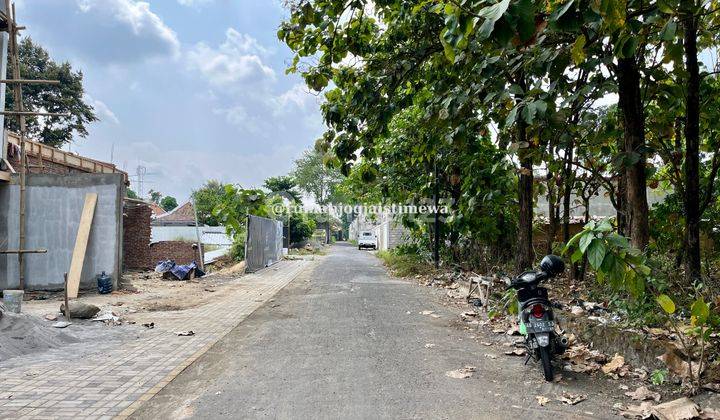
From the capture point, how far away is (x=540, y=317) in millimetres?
4578

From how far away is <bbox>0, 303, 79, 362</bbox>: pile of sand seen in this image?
219 inches

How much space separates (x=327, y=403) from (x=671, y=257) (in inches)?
224

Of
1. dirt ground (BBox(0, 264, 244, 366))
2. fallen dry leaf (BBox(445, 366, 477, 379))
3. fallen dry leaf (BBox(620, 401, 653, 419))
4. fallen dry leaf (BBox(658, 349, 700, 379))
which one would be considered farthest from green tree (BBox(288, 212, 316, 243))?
fallen dry leaf (BBox(620, 401, 653, 419))

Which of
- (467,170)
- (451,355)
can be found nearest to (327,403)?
(451,355)

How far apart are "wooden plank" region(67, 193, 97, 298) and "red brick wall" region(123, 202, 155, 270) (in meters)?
5.91

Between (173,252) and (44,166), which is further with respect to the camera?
(173,252)

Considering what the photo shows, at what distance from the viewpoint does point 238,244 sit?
20766 millimetres

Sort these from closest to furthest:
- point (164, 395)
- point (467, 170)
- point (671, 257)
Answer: point (164, 395) < point (671, 257) < point (467, 170)

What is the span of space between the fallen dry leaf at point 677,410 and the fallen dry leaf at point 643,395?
29 centimetres

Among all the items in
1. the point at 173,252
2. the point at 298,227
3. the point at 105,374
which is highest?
the point at 298,227

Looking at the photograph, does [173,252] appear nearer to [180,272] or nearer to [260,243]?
[260,243]

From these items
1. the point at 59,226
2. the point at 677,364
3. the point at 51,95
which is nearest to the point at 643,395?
the point at 677,364

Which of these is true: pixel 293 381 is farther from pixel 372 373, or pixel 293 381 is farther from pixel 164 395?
pixel 164 395

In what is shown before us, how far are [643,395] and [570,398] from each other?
0.55 meters
